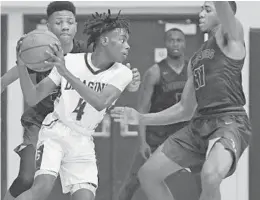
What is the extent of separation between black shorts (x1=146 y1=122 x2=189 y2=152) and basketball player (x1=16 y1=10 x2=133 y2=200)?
1796mm

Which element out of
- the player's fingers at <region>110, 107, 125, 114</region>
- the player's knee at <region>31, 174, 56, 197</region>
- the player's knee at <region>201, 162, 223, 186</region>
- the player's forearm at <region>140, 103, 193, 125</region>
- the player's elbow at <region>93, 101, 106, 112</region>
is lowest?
the player's knee at <region>31, 174, 56, 197</region>

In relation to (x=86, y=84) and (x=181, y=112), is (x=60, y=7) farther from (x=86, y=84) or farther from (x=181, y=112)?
(x=181, y=112)

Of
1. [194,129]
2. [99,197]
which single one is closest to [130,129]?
[99,197]

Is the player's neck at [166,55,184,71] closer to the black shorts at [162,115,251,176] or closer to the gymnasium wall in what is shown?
the gymnasium wall

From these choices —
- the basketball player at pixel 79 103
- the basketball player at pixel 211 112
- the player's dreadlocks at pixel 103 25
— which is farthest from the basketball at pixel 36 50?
the basketball player at pixel 211 112

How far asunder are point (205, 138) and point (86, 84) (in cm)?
99

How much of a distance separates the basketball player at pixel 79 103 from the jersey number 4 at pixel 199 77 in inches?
20.3

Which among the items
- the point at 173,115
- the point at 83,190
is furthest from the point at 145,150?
the point at 83,190

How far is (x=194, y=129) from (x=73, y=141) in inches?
37.8

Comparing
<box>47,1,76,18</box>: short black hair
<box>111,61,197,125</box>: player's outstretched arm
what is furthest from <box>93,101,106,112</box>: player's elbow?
<box>47,1,76,18</box>: short black hair

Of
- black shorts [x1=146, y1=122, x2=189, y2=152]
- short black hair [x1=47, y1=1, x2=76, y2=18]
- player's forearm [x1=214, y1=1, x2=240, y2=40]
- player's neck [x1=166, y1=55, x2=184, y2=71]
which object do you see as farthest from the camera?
player's neck [x1=166, y1=55, x2=184, y2=71]

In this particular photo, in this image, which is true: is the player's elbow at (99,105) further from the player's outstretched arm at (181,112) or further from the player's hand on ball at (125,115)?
the player's outstretched arm at (181,112)

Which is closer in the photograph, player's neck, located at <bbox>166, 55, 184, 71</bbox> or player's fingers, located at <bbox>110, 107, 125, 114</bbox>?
player's fingers, located at <bbox>110, 107, 125, 114</bbox>

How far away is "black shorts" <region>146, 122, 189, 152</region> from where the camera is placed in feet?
23.0
